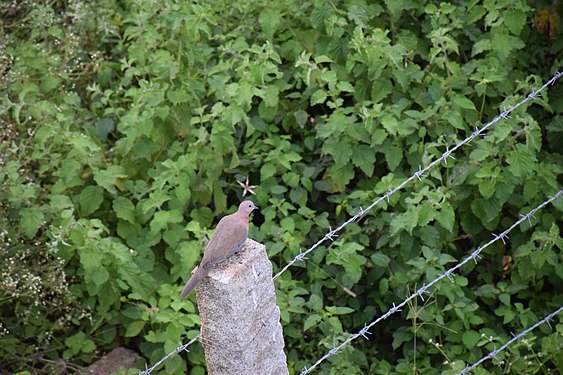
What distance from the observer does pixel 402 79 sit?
18.8 ft

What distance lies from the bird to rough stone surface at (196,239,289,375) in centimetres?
5

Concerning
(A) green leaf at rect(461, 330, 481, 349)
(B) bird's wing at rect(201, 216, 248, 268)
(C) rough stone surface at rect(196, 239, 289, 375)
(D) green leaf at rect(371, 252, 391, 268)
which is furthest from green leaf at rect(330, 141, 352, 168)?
(C) rough stone surface at rect(196, 239, 289, 375)

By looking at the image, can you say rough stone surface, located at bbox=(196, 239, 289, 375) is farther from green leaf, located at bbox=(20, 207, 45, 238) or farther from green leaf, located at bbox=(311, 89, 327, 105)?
green leaf, located at bbox=(311, 89, 327, 105)

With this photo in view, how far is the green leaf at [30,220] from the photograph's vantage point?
526 cm

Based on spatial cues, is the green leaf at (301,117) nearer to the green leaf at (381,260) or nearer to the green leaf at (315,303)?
the green leaf at (381,260)

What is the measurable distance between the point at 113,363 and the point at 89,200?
98 centimetres

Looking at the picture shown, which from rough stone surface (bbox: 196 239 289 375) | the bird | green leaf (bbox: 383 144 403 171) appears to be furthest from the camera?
green leaf (bbox: 383 144 403 171)

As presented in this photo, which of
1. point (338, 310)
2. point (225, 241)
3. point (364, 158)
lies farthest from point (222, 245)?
point (364, 158)

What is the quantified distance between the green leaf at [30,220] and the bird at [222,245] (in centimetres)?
173

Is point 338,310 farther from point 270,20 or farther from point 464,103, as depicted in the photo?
point 270,20

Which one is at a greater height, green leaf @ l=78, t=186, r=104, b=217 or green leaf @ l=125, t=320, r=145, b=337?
green leaf @ l=78, t=186, r=104, b=217

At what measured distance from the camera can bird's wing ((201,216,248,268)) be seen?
11.2ft

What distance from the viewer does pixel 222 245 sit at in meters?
3.52

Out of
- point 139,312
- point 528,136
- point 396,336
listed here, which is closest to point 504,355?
point 396,336
